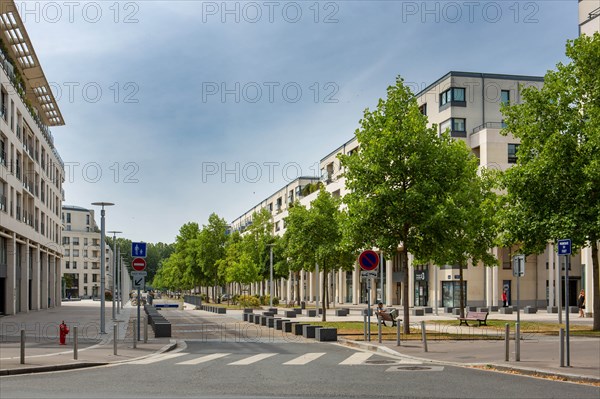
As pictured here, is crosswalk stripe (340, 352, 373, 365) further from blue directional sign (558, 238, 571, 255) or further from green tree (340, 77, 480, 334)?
green tree (340, 77, 480, 334)

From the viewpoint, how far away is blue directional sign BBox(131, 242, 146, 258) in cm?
2408

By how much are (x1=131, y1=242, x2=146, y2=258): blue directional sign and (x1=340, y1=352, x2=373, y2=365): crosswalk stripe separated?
821 centimetres

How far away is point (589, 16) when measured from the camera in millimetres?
46250

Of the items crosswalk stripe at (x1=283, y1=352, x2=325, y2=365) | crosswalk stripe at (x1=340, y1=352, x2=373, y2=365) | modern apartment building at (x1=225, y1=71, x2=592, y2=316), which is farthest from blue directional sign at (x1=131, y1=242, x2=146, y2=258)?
modern apartment building at (x1=225, y1=71, x2=592, y2=316)

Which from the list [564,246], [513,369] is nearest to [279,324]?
[564,246]

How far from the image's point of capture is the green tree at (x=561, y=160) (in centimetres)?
2770

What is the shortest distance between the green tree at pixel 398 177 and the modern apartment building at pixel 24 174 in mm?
29374

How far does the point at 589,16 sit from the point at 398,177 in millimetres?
25076

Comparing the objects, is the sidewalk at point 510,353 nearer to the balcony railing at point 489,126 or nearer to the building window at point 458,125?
the balcony railing at point 489,126

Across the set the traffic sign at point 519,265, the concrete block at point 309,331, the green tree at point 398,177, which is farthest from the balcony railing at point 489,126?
the traffic sign at point 519,265

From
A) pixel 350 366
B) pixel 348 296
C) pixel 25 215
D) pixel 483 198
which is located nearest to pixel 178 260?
pixel 348 296

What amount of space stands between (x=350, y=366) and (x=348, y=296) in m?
78.2

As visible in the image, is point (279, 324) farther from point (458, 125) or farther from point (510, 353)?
point (458, 125)

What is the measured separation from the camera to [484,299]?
65625mm
